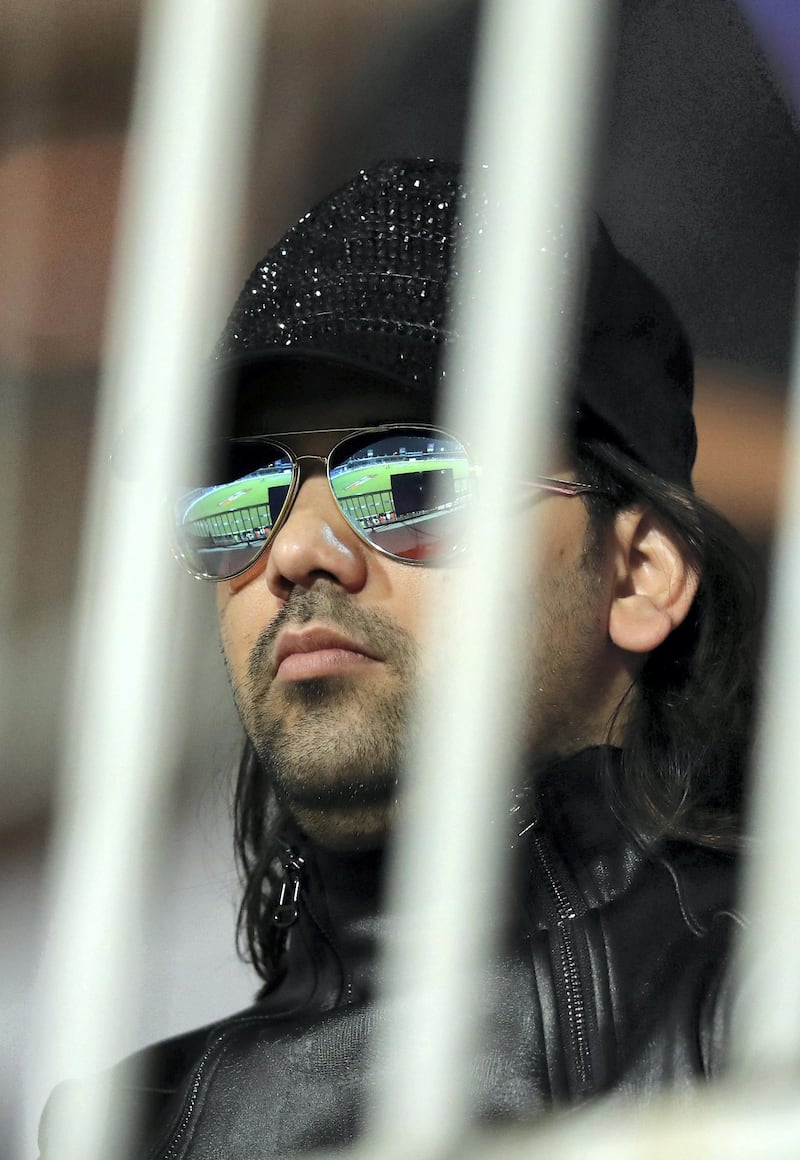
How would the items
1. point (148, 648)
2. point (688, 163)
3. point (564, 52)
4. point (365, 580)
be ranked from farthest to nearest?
point (688, 163) < point (365, 580) < point (148, 648) < point (564, 52)

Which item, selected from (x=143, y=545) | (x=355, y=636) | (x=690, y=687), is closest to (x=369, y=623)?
(x=355, y=636)

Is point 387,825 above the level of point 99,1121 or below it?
above

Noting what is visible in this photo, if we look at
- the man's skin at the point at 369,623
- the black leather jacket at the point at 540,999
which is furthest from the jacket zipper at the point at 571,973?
the man's skin at the point at 369,623

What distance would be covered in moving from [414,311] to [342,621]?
11.2 inches

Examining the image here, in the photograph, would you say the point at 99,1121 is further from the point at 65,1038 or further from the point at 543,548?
the point at 543,548

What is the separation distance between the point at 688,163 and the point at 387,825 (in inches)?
29.1

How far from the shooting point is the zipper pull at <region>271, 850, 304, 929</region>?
121 cm

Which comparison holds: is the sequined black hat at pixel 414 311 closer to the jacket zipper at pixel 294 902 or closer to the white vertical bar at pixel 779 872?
the white vertical bar at pixel 779 872

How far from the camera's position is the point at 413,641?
44.8 inches

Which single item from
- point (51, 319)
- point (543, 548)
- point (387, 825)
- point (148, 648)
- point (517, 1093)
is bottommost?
point (517, 1093)

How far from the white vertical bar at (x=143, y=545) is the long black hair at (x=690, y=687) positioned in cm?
31

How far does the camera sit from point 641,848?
1.08 m

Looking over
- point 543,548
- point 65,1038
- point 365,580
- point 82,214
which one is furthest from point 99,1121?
point 82,214

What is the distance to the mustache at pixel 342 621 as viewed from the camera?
1144 millimetres
